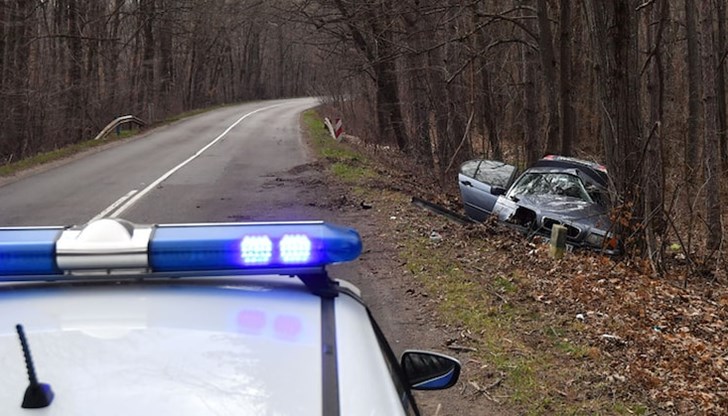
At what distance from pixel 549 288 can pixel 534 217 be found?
3682 mm

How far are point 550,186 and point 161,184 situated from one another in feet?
25.5

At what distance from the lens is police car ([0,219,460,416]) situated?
1577mm

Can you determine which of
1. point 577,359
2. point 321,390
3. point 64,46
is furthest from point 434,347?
point 64,46

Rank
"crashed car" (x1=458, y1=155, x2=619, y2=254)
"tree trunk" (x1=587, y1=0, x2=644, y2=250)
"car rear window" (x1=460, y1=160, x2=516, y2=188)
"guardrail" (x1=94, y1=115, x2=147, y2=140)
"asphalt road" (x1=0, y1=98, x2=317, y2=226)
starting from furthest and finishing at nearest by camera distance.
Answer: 1. "guardrail" (x1=94, y1=115, x2=147, y2=140)
2. "car rear window" (x1=460, y1=160, x2=516, y2=188)
3. "asphalt road" (x1=0, y1=98, x2=317, y2=226)
4. "crashed car" (x1=458, y1=155, x2=619, y2=254)
5. "tree trunk" (x1=587, y1=0, x2=644, y2=250)

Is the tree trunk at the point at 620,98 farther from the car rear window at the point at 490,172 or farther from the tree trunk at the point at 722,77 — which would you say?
the tree trunk at the point at 722,77

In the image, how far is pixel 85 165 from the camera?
699 inches

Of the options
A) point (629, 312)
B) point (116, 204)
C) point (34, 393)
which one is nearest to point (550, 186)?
point (629, 312)

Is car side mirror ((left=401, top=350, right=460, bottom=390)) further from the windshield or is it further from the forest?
the windshield

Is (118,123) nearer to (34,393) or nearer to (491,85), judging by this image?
(491,85)

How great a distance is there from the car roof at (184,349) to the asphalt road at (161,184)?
343 inches

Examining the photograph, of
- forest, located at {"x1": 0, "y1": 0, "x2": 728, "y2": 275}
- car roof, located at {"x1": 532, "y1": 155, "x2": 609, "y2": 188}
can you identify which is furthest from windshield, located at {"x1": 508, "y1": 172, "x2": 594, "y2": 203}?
forest, located at {"x1": 0, "y1": 0, "x2": 728, "y2": 275}

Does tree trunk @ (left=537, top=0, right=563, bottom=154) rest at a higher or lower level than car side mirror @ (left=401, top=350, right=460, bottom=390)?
higher

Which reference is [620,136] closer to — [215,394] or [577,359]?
[577,359]

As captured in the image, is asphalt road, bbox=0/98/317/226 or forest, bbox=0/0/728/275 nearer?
forest, bbox=0/0/728/275
